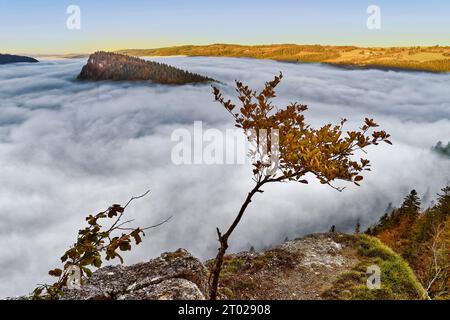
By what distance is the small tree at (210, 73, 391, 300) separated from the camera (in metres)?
5.38

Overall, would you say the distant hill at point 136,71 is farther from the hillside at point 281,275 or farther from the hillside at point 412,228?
the hillside at point 281,275

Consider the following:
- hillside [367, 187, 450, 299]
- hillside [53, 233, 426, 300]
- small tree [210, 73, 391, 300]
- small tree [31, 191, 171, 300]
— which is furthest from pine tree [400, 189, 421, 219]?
small tree [31, 191, 171, 300]

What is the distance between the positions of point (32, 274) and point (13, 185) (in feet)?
241

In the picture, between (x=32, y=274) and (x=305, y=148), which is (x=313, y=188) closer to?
(x=32, y=274)

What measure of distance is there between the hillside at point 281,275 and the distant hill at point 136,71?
15373cm

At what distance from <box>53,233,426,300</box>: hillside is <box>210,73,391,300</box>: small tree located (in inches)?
98.9

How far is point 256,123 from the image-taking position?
6.36 metres

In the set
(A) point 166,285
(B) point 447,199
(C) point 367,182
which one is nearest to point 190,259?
(A) point 166,285

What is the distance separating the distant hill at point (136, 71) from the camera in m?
163

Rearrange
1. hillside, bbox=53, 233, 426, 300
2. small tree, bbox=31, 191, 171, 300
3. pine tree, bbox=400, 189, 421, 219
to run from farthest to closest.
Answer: pine tree, bbox=400, 189, 421, 219
hillside, bbox=53, 233, 426, 300
small tree, bbox=31, 191, 171, 300

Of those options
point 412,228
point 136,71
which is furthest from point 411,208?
point 136,71

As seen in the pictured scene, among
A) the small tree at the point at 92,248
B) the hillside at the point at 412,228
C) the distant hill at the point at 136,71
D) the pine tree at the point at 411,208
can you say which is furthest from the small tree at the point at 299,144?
the distant hill at the point at 136,71

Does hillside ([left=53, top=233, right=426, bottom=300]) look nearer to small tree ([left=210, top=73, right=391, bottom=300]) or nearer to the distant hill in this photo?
small tree ([left=210, top=73, right=391, bottom=300])

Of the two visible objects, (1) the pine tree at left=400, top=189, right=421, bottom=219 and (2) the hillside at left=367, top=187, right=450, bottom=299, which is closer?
(2) the hillside at left=367, top=187, right=450, bottom=299
